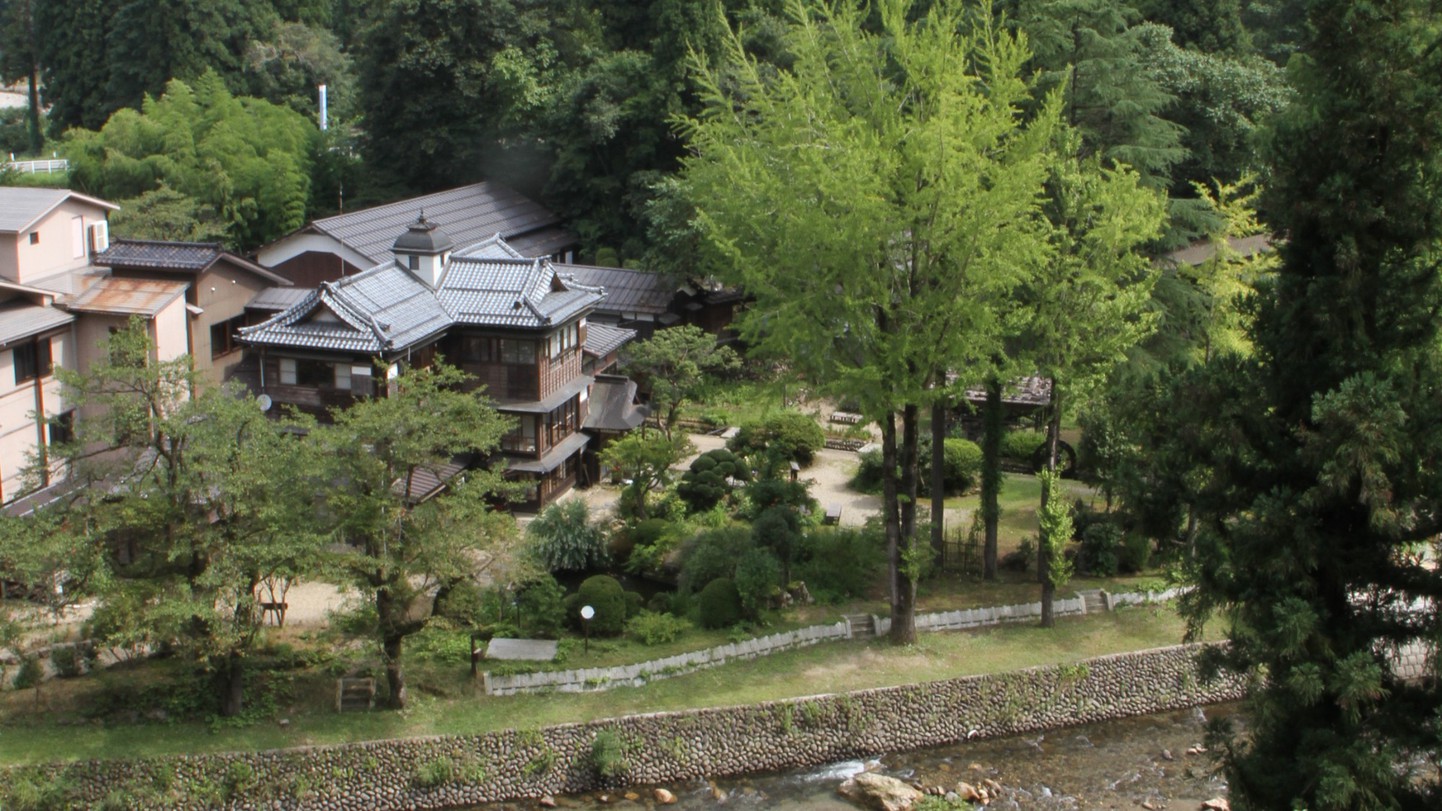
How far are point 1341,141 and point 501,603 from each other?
1548cm

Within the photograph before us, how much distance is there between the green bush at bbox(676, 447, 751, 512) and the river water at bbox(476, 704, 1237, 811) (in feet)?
29.5

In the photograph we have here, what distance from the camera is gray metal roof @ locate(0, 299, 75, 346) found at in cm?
2669

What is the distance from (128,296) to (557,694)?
48.8 ft

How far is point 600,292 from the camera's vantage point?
3309 cm

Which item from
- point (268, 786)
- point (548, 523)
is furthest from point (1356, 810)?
point (548, 523)

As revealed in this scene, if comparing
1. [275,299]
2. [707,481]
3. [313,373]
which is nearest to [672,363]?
[707,481]

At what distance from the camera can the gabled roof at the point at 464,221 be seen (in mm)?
37656

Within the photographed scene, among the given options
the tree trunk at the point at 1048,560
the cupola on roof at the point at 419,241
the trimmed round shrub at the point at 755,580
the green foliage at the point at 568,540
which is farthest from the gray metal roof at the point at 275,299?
the tree trunk at the point at 1048,560

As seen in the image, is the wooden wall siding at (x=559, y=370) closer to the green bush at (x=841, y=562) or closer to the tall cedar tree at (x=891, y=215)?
the green bush at (x=841, y=562)

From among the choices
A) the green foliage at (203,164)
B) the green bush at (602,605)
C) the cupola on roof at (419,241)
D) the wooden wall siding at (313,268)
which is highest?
the green foliage at (203,164)

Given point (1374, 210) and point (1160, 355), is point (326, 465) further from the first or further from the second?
point (1160, 355)

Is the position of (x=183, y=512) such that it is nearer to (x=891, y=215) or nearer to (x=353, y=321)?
(x=353, y=321)

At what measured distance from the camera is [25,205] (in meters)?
29.7

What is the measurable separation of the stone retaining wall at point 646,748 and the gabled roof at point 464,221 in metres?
19.4
